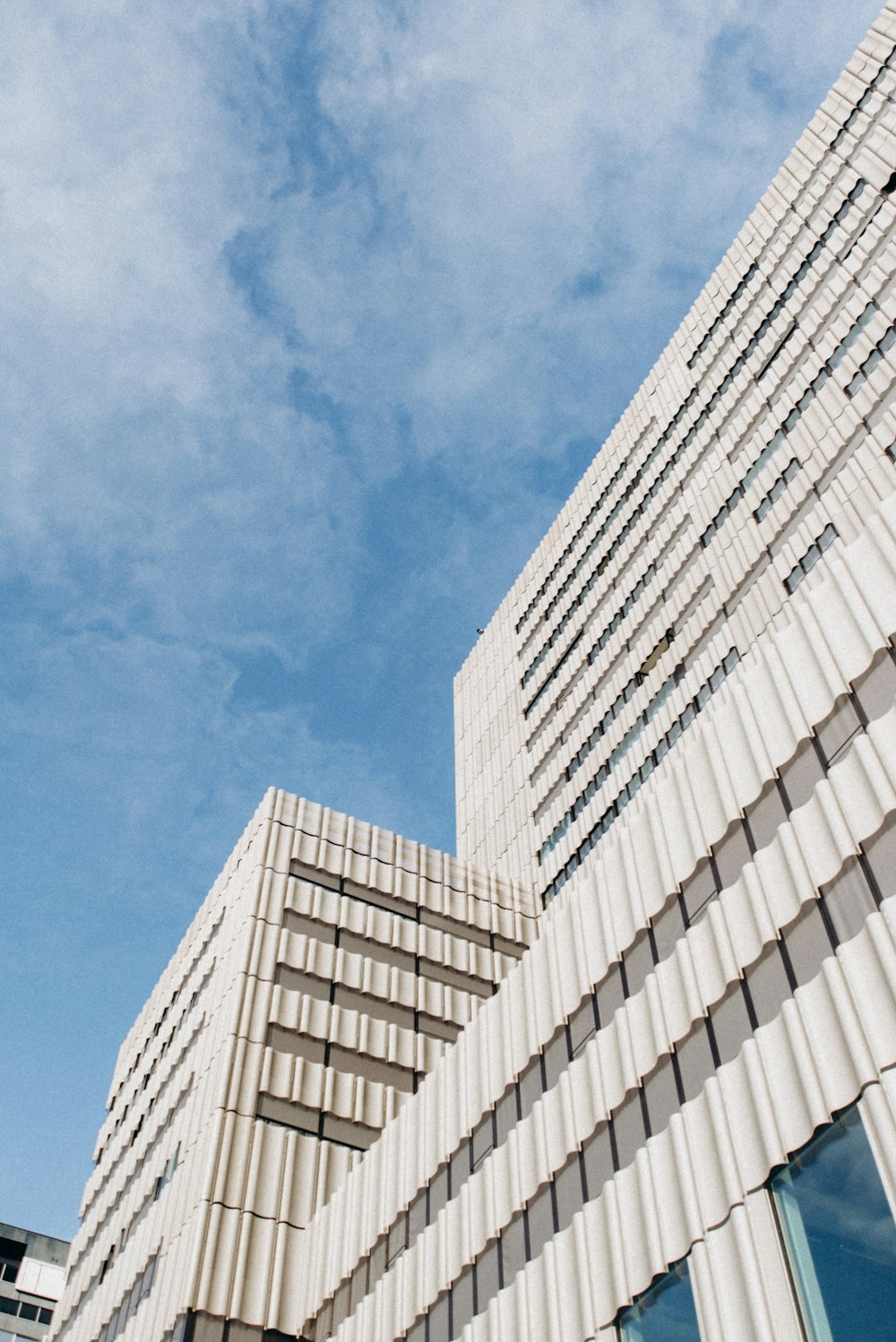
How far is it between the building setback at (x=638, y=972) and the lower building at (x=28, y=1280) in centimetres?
4179

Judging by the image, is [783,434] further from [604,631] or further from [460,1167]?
[460,1167]

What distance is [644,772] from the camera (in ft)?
181

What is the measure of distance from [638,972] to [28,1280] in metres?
82.3

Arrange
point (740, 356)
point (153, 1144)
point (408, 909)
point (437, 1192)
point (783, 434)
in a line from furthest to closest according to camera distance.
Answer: point (740, 356) < point (783, 434) < point (408, 909) < point (153, 1144) < point (437, 1192)

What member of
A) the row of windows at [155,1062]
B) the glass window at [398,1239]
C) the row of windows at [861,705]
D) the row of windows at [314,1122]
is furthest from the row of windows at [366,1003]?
the row of windows at [861,705]

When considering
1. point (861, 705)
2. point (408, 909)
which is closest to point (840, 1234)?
point (861, 705)

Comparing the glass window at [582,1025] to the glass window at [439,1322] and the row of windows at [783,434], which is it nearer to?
the glass window at [439,1322]

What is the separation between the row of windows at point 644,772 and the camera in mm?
52031

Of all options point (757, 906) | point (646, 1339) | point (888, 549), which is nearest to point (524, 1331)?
point (646, 1339)

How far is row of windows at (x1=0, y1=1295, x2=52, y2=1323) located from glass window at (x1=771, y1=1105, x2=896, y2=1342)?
3363 inches

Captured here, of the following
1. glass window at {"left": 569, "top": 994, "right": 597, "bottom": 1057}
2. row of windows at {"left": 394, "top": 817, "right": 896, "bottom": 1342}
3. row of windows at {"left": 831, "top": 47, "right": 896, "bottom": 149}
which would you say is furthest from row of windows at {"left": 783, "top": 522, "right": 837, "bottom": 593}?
row of windows at {"left": 394, "top": 817, "right": 896, "bottom": 1342}

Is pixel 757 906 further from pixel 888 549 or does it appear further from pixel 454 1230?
pixel 454 1230

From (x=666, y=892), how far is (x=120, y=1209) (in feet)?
98.2

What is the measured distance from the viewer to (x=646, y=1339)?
1948cm
